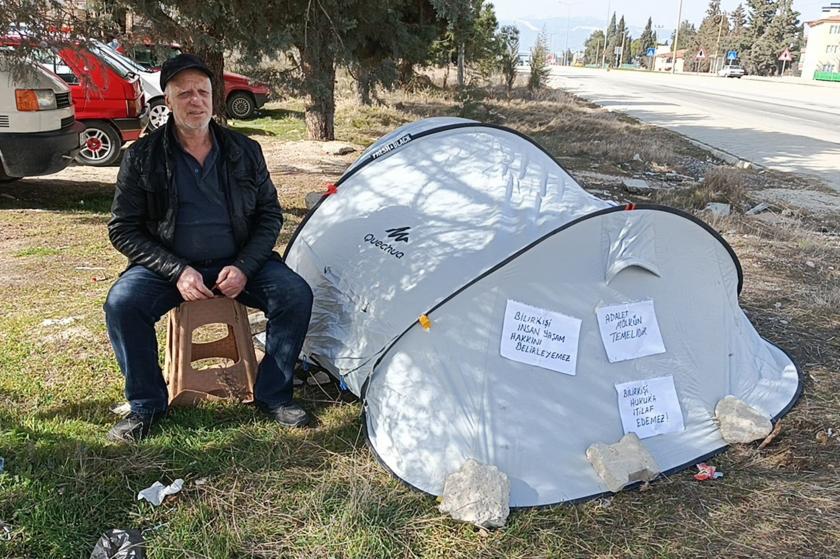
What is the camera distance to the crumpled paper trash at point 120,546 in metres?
2.34

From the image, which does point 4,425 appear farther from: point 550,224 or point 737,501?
point 737,501

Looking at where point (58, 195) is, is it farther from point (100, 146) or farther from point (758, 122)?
point (758, 122)

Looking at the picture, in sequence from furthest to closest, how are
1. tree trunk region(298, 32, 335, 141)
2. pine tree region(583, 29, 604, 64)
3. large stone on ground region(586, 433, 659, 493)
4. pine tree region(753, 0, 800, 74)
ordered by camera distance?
pine tree region(583, 29, 604, 64), pine tree region(753, 0, 800, 74), tree trunk region(298, 32, 335, 141), large stone on ground region(586, 433, 659, 493)

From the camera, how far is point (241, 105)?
14.4m

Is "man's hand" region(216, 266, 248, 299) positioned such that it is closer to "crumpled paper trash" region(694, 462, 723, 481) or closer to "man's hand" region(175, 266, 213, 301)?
"man's hand" region(175, 266, 213, 301)

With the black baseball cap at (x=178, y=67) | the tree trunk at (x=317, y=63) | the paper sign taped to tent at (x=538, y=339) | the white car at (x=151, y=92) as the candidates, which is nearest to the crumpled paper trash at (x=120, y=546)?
the paper sign taped to tent at (x=538, y=339)

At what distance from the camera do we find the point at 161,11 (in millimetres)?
5281

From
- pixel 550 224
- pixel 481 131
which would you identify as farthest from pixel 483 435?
pixel 481 131

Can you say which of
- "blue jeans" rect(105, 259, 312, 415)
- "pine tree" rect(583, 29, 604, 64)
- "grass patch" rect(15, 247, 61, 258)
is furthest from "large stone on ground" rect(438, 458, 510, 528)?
"pine tree" rect(583, 29, 604, 64)

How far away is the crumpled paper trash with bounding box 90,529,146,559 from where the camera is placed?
2.34 m

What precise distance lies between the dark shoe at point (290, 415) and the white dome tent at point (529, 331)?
0.91ft

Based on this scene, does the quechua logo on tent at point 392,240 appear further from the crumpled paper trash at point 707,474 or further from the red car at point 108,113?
the red car at point 108,113

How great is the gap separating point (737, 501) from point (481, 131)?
230 centimetres

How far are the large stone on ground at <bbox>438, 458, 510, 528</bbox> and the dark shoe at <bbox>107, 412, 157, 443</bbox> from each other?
1.38 meters
